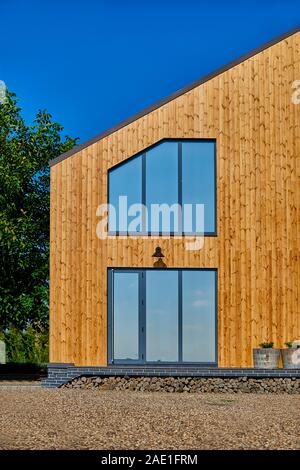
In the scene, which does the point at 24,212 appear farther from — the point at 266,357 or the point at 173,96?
the point at 266,357

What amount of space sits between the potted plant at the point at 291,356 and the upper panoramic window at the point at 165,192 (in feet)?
9.13

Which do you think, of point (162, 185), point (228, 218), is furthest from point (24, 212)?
point (228, 218)

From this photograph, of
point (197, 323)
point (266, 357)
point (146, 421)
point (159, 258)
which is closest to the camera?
point (146, 421)

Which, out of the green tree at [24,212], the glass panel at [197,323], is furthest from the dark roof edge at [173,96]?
the glass panel at [197,323]

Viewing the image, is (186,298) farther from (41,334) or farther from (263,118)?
(41,334)

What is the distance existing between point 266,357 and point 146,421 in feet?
19.0

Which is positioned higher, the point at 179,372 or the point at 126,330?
the point at 126,330

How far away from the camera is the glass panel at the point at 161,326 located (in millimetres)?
16672

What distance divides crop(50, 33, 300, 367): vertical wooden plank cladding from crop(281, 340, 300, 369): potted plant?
261 millimetres

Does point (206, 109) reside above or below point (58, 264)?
above

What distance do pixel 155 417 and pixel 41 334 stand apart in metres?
11.8

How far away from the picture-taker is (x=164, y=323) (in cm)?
1670
